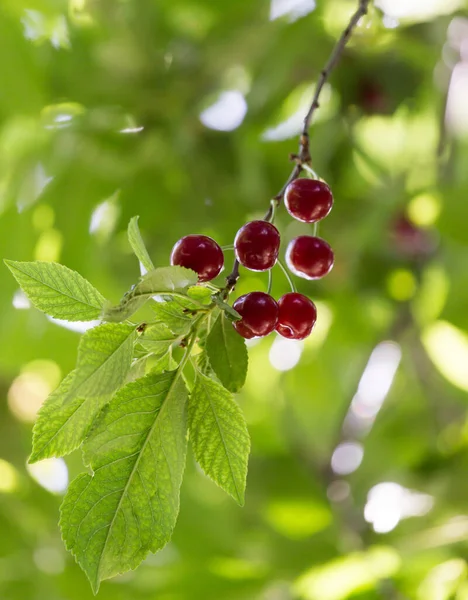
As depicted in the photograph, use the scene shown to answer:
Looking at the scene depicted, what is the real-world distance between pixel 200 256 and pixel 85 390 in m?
0.27

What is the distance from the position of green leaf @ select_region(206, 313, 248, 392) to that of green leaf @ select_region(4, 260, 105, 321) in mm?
134

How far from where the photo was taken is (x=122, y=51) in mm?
2256

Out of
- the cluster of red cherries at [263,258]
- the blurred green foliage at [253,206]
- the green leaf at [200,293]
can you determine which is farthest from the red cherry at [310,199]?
the blurred green foliage at [253,206]

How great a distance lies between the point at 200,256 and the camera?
914mm

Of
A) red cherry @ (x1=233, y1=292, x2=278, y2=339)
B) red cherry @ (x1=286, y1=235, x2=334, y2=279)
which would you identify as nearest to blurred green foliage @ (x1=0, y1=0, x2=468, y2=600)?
red cherry @ (x1=286, y1=235, x2=334, y2=279)

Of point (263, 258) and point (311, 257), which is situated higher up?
point (311, 257)

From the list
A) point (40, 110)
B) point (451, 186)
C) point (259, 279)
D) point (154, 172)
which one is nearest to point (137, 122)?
point (154, 172)

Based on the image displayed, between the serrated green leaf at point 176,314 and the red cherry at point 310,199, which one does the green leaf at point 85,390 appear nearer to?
the serrated green leaf at point 176,314

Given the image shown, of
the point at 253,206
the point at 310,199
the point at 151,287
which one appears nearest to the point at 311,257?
the point at 310,199

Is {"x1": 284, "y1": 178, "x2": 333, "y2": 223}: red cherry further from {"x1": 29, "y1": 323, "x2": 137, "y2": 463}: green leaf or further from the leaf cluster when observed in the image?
{"x1": 29, "y1": 323, "x2": 137, "y2": 463}: green leaf

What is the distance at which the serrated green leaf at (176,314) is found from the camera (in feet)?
2.70

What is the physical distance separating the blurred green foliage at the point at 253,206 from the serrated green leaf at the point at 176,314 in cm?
116

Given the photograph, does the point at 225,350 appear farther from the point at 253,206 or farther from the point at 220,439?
the point at 253,206

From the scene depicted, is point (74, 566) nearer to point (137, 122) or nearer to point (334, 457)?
point (334, 457)
